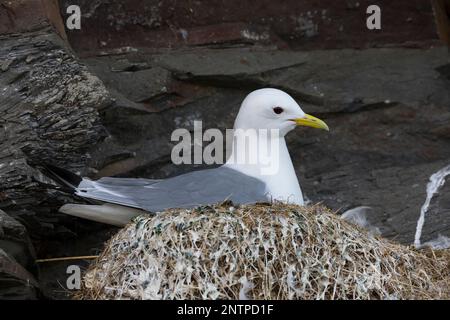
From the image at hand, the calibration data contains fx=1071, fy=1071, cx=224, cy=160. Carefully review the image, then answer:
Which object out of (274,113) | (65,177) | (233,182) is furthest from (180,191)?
(274,113)

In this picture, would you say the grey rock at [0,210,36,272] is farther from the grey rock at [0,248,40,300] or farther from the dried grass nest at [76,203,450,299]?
the dried grass nest at [76,203,450,299]

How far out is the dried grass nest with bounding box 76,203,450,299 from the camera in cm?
378

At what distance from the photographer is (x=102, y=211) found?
4.45m

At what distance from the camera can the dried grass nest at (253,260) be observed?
3777 millimetres

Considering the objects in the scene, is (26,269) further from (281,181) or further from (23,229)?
(281,181)

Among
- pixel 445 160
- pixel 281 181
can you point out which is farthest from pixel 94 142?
pixel 445 160

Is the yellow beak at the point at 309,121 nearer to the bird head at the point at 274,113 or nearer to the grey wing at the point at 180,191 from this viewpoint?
the bird head at the point at 274,113

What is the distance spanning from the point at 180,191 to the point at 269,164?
1.58 ft

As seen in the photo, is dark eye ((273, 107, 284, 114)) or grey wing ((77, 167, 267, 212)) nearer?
grey wing ((77, 167, 267, 212))

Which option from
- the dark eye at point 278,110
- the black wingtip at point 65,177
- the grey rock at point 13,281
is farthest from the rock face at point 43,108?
the dark eye at point 278,110

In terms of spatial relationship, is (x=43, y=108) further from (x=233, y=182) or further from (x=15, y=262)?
(x=233, y=182)

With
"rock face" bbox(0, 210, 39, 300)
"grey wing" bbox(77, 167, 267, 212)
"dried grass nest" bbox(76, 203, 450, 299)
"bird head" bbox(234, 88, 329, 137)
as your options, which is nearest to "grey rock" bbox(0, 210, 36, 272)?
"rock face" bbox(0, 210, 39, 300)

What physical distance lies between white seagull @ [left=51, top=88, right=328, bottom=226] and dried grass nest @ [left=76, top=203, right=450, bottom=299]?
280 mm

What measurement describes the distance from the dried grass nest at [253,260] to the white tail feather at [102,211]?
318 mm
